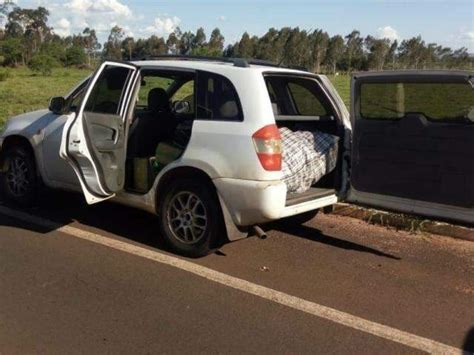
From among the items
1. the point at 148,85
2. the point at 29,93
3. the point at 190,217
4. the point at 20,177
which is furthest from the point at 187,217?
the point at 29,93

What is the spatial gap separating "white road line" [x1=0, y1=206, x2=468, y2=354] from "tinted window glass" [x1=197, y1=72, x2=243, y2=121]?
1.29 meters

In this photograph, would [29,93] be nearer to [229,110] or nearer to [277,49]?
[229,110]

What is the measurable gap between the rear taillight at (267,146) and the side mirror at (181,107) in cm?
162

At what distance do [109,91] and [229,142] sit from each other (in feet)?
5.09

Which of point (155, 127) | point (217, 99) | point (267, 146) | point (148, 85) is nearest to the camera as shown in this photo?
point (267, 146)

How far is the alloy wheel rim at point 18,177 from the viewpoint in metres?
6.55

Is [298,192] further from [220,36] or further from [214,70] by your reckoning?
[220,36]

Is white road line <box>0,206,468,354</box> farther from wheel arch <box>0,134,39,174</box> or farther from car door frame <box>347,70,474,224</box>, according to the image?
car door frame <box>347,70,474,224</box>

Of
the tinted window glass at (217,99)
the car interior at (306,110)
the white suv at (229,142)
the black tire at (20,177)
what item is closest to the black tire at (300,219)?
the white suv at (229,142)

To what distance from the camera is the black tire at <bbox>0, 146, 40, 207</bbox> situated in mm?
6477

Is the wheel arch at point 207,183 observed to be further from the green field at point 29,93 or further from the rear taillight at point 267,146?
the green field at point 29,93

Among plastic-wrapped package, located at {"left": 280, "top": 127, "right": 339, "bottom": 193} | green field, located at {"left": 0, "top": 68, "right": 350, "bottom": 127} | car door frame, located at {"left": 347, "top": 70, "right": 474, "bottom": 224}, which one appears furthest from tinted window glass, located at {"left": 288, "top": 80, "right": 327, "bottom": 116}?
green field, located at {"left": 0, "top": 68, "right": 350, "bottom": 127}

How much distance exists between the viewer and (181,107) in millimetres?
6305

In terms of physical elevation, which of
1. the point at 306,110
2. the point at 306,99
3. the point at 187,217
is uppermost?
the point at 306,99
